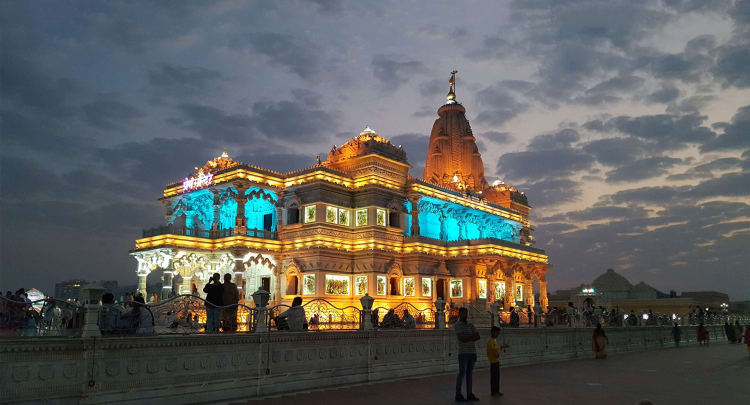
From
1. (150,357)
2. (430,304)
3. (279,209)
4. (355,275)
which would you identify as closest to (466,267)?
(430,304)

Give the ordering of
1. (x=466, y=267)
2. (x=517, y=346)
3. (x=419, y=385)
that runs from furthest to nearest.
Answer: (x=466, y=267) → (x=517, y=346) → (x=419, y=385)

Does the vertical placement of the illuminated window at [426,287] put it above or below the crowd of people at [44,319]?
above

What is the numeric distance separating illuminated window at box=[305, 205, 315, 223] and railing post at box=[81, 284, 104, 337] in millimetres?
30053

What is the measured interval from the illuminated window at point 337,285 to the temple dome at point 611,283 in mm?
49084

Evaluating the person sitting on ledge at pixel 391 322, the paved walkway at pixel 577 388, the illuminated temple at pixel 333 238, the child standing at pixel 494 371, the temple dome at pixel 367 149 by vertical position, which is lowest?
the paved walkway at pixel 577 388

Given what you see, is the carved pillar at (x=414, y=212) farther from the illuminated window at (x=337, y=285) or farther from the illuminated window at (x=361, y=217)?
the illuminated window at (x=337, y=285)

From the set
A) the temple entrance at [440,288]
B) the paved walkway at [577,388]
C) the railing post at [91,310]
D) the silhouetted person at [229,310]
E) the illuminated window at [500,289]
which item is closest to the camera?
the railing post at [91,310]

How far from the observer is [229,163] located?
40.2 m

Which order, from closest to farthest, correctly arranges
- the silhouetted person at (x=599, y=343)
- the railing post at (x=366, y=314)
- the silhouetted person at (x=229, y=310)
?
the silhouetted person at (x=229, y=310)
the railing post at (x=366, y=314)
the silhouetted person at (x=599, y=343)

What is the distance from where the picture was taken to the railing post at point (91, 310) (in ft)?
33.7

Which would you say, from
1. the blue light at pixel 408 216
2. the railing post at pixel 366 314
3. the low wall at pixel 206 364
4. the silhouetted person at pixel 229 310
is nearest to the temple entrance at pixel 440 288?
the blue light at pixel 408 216

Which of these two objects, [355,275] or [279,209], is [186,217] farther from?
[355,275]

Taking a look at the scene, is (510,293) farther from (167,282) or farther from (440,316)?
(440,316)

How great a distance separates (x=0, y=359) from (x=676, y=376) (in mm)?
17956
